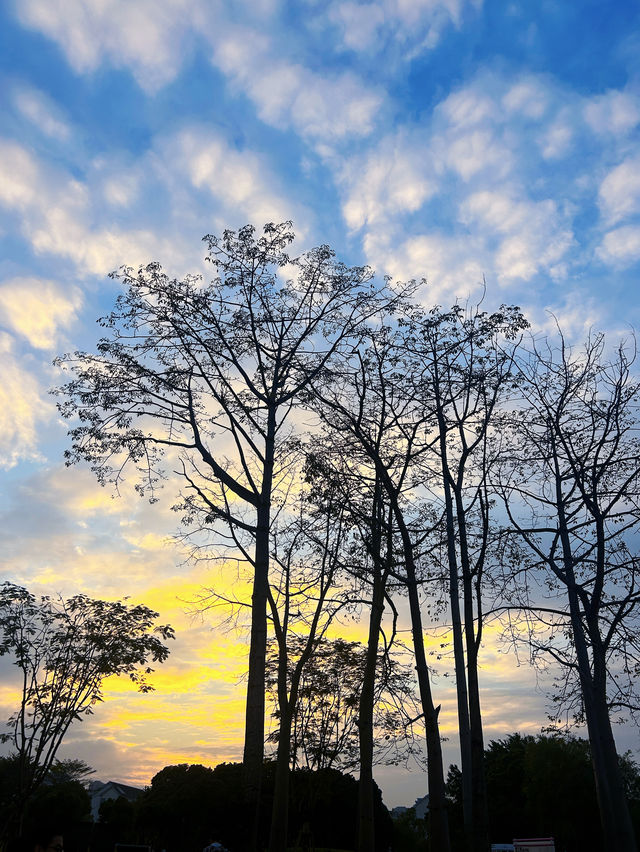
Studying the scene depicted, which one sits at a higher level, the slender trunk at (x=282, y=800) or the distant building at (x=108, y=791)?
the distant building at (x=108, y=791)

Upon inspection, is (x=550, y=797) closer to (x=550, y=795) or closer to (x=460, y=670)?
(x=550, y=795)

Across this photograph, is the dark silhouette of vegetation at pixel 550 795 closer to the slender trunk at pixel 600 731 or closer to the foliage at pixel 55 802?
the foliage at pixel 55 802

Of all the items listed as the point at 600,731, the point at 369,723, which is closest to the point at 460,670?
the point at 369,723

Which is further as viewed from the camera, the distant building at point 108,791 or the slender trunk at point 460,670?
the distant building at point 108,791

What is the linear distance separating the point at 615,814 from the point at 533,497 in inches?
288

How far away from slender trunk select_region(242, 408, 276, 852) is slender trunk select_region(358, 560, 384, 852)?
8.37ft

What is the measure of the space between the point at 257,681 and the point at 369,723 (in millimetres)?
3019

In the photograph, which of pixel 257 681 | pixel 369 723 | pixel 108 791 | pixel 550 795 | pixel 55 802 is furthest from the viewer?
pixel 108 791

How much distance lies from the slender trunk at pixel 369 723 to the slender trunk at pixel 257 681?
8.37 ft

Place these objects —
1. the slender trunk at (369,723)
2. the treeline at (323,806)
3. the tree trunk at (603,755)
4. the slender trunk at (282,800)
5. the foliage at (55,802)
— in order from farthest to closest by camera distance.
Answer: the treeline at (323,806) → the slender trunk at (369,723) → the slender trunk at (282,800) → the tree trunk at (603,755) → the foliage at (55,802)

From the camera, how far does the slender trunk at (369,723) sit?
1719 centimetres

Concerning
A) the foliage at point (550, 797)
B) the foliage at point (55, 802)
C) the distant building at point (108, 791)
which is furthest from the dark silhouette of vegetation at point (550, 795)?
the distant building at point (108, 791)

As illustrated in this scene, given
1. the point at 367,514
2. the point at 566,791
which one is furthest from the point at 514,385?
the point at 566,791

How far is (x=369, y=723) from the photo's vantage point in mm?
17828
